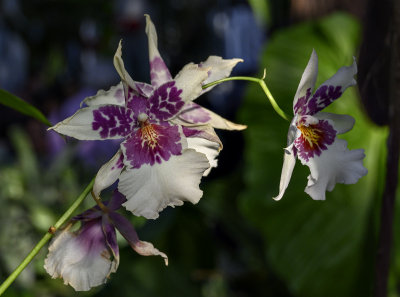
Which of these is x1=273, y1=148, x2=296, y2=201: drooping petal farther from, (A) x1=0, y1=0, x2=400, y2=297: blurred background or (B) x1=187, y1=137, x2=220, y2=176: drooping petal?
(A) x1=0, y1=0, x2=400, y2=297: blurred background

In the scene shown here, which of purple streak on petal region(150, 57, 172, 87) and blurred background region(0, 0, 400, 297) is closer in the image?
purple streak on petal region(150, 57, 172, 87)

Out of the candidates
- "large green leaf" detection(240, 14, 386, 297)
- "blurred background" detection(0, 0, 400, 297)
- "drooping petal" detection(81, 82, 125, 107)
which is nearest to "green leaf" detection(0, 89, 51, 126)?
"drooping petal" detection(81, 82, 125, 107)

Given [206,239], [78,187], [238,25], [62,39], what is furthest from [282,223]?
[62,39]

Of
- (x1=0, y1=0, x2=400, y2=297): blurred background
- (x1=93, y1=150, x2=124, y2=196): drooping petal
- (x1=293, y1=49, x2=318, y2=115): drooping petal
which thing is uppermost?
(x1=293, y1=49, x2=318, y2=115): drooping petal

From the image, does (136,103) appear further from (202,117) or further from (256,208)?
(256,208)

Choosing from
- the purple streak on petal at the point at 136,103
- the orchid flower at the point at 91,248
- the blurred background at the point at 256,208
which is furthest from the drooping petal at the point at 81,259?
the blurred background at the point at 256,208

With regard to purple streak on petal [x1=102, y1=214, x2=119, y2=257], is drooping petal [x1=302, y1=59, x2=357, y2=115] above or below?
above
